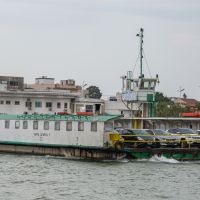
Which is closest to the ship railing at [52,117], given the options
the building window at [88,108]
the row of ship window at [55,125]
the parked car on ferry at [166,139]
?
the row of ship window at [55,125]

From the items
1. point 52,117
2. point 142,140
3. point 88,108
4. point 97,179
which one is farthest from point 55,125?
point 88,108

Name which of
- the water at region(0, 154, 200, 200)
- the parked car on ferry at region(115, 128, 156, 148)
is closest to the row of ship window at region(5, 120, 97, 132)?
the parked car on ferry at region(115, 128, 156, 148)

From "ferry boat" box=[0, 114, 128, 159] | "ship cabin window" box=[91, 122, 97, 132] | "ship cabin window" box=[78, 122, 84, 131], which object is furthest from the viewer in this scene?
"ship cabin window" box=[78, 122, 84, 131]

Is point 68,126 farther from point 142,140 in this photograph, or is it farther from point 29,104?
point 29,104

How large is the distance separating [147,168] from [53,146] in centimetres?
816

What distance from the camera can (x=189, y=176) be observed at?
3522 cm

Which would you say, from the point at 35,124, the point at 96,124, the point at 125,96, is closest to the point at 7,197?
the point at 96,124

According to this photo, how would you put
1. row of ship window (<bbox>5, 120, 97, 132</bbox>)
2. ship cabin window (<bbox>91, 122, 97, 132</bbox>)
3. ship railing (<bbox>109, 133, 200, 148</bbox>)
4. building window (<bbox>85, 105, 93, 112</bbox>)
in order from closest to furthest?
ship railing (<bbox>109, 133, 200, 148</bbox>)
ship cabin window (<bbox>91, 122, 97, 132</bbox>)
row of ship window (<bbox>5, 120, 97, 132</bbox>)
building window (<bbox>85, 105, 93, 112</bbox>)

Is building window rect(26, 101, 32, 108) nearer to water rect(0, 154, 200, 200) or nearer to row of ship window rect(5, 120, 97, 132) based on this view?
row of ship window rect(5, 120, 97, 132)

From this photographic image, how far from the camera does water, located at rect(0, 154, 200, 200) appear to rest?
29172 mm

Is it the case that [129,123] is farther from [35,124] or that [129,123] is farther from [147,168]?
[147,168]

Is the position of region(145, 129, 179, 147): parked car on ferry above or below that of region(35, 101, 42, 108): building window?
below

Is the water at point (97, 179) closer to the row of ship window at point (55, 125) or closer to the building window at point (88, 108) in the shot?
the row of ship window at point (55, 125)

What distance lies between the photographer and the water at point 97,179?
95.7ft
